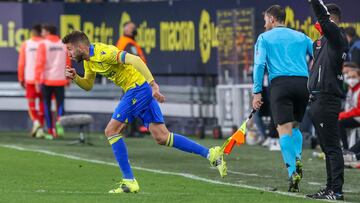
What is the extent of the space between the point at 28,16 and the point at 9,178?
12.6m

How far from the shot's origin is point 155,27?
25.8 m

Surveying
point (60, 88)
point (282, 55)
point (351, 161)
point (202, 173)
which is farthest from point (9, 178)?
point (60, 88)

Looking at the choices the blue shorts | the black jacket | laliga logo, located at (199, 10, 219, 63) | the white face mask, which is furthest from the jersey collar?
laliga logo, located at (199, 10, 219, 63)

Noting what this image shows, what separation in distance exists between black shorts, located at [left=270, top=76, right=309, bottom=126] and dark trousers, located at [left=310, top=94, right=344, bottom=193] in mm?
886

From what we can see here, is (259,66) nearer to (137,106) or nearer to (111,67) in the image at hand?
(137,106)

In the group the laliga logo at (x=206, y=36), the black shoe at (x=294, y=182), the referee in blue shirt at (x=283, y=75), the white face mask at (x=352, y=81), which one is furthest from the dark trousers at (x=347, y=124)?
the laliga logo at (x=206, y=36)

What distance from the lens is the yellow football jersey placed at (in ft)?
43.1

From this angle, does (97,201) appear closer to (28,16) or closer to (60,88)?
(60,88)

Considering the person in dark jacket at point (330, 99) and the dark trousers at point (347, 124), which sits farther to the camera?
the dark trousers at point (347, 124)

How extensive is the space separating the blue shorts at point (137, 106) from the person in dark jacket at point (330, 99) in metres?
1.86

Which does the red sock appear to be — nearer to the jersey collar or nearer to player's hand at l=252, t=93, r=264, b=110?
the jersey collar

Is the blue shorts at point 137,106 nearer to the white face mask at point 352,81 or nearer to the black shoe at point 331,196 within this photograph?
the black shoe at point 331,196

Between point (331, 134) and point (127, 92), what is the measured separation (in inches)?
91.2

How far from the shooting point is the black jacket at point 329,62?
12.3 m
